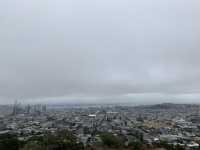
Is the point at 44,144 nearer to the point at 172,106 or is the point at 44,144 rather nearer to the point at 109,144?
the point at 109,144

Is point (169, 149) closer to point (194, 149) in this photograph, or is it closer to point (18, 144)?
point (194, 149)

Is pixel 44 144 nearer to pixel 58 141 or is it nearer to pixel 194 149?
pixel 58 141

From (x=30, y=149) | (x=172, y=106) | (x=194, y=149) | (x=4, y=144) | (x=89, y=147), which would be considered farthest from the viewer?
(x=172, y=106)

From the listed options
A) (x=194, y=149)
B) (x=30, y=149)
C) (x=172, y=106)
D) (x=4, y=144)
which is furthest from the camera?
(x=172, y=106)

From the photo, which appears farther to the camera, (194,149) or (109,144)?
(194,149)

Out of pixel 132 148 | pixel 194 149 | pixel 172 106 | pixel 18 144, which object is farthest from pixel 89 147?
pixel 172 106

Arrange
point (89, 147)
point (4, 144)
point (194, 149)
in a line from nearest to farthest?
point (4, 144) → point (89, 147) → point (194, 149)

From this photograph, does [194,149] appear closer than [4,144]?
No

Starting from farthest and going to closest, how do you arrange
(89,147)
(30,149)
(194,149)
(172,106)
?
(172,106), (194,149), (89,147), (30,149)

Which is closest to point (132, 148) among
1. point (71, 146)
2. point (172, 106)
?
point (71, 146)
